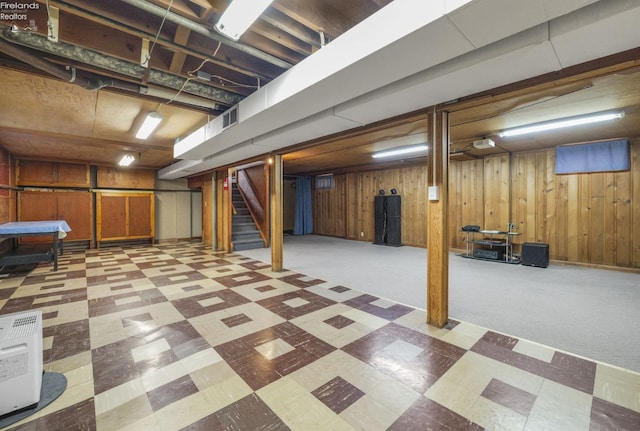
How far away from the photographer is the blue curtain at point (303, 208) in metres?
10.6

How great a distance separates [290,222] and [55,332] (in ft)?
29.7

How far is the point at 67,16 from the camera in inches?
83.4

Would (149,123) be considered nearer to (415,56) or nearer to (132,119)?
(132,119)

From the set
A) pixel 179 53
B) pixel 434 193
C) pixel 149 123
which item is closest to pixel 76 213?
pixel 149 123

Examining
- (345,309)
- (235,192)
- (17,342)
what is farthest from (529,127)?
(235,192)

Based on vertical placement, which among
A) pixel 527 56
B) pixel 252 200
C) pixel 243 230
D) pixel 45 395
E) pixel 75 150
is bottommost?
pixel 45 395

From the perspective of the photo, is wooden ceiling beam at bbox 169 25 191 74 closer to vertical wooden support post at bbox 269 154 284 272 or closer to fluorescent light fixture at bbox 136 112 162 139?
fluorescent light fixture at bbox 136 112 162 139

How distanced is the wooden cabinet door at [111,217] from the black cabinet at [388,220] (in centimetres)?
765

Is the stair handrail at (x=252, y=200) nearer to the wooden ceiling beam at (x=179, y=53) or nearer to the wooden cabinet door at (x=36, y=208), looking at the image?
the wooden cabinet door at (x=36, y=208)

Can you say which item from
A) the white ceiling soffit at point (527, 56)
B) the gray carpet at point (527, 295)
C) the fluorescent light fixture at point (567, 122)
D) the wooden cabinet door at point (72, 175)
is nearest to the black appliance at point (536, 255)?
the gray carpet at point (527, 295)

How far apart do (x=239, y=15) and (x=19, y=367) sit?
2.41 meters

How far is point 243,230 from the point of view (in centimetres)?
787

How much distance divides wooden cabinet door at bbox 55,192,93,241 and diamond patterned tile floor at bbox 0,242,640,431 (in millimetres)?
4947

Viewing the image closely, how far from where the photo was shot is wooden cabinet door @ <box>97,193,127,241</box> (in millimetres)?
7965
